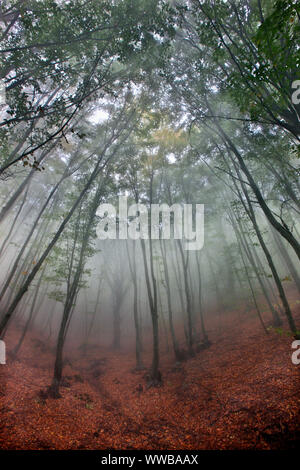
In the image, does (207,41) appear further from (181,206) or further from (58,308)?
(58,308)

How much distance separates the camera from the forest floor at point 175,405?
4363mm

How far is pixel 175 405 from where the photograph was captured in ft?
23.0

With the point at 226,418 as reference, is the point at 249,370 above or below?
above

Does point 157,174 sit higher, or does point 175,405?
point 157,174

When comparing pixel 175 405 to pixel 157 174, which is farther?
pixel 157 174

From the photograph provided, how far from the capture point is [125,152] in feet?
38.6

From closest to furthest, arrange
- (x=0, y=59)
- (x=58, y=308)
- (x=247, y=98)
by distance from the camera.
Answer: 1. (x=247, y=98)
2. (x=0, y=59)
3. (x=58, y=308)

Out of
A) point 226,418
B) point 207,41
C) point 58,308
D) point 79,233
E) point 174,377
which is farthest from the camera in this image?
point 58,308

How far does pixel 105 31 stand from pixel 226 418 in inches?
533

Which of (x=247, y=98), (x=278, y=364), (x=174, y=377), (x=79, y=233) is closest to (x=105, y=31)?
(x=247, y=98)

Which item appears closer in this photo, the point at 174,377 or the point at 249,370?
the point at 249,370

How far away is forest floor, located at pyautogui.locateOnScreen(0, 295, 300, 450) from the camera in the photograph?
4.36m

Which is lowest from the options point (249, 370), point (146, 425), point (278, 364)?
point (146, 425)
